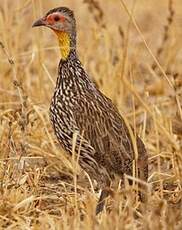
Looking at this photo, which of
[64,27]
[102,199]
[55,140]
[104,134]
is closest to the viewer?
[102,199]

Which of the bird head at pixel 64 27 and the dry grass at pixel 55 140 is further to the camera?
the bird head at pixel 64 27

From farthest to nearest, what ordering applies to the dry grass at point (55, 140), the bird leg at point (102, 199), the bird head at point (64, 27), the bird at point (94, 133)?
the bird head at point (64, 27), the bird at point (94, 133), the bird leg at point (102, 199), the dry grass at point (55, 140)

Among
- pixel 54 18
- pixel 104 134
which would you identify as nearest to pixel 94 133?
pixel 104 134

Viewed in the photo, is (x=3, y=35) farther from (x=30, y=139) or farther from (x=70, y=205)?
(x=70, y=205)

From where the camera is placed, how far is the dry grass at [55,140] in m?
4.66

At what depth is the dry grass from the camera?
466 centimetres

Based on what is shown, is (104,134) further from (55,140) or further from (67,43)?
(55,140)

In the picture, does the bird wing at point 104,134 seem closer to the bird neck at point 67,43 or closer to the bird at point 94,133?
the bird at point 94,133

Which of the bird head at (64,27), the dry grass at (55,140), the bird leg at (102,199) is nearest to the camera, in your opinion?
the dry grass at (55,140)

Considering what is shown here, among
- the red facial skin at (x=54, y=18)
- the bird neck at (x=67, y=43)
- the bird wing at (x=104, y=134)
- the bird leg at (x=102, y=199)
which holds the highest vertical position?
the red facial skin at (x=54, y=18)

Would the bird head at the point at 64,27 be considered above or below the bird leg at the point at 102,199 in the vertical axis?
above

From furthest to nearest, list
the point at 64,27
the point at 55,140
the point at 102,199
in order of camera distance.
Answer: the point at 55,140, the point at 64,27, the point at 102,199

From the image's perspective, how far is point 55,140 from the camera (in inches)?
240

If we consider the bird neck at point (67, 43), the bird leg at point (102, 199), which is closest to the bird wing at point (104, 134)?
the bird leg at point (102, 199)
